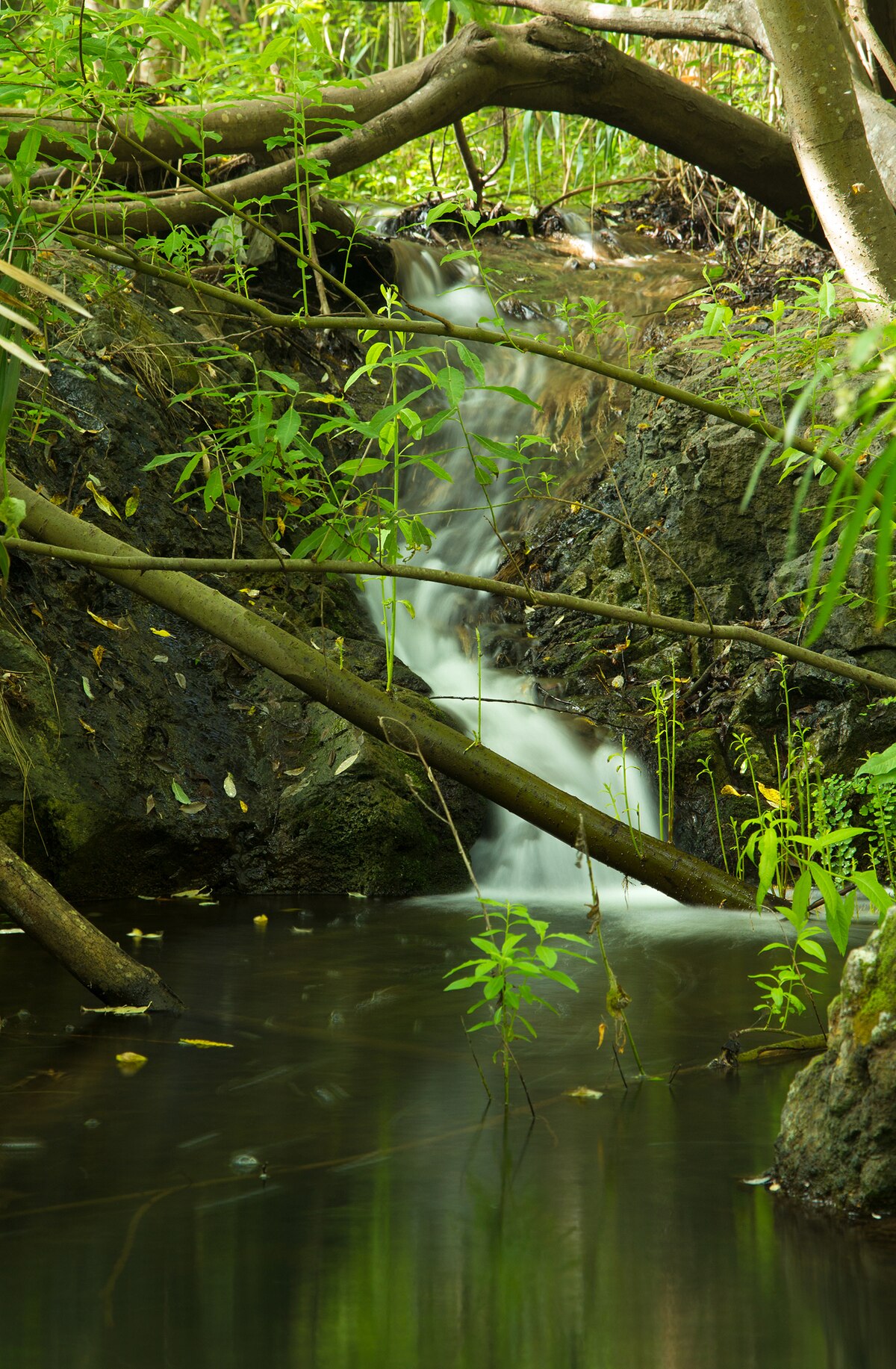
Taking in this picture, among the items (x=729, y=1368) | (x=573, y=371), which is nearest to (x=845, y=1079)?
(x=729, y=1368)

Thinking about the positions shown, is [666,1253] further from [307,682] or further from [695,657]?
[695,657]

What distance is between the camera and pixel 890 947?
2.12 metres

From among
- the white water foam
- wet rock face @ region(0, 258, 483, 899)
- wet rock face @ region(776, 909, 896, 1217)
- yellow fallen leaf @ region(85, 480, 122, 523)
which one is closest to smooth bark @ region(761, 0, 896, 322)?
the white water foam

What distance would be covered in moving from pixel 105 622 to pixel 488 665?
2.37 meters

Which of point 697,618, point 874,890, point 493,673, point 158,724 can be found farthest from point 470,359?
point 493,673

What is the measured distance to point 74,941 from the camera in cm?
311

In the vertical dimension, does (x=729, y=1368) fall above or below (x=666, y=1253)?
below

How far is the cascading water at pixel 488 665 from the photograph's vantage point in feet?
18.6

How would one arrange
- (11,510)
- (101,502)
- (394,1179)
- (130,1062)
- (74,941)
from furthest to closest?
(101,502) < (74,941) < (130,1062) < (394,1179) < (11,510)

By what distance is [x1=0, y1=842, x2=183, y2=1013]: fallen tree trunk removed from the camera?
3.02 m

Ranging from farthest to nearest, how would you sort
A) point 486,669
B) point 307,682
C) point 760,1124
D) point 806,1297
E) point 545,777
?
point 486,669, point 545,777, point 307,682, point 760,1124, point 806,1297

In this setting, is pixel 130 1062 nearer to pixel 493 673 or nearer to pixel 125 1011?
pixel 125 1011

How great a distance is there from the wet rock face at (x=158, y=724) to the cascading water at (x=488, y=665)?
1.08ft

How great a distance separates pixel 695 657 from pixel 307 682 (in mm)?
3491
